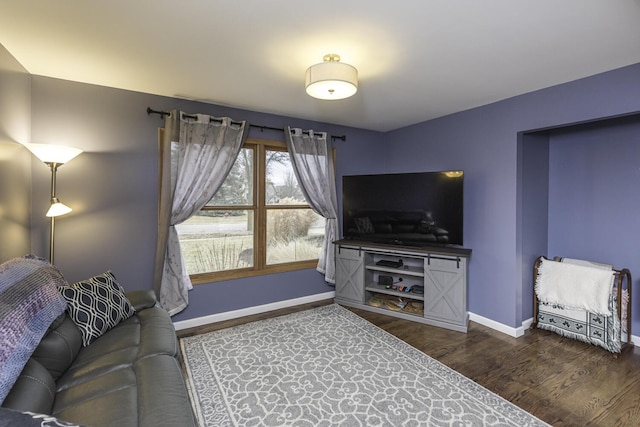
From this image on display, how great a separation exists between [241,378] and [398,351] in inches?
52.7

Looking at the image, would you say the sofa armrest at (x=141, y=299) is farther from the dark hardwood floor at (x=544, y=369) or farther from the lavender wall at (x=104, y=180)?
the dark hardwood floor at (x=544, y=369)

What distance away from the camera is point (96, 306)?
1.93m

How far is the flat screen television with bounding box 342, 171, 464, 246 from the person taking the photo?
3232 millimetres

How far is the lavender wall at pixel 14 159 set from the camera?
2004mm

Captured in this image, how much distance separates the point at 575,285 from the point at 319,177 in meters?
2.84

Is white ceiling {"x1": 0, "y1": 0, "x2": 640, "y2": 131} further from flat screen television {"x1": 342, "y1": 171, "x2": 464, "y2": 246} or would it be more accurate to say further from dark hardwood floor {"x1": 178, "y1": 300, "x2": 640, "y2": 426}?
dark hardwood floor {"x1": 178, "y1": 300, "x2": 640, "y2": 426}

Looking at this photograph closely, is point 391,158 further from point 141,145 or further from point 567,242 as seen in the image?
point 141,145

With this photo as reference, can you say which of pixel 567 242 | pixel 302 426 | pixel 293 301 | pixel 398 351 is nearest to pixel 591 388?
pixel 398 351

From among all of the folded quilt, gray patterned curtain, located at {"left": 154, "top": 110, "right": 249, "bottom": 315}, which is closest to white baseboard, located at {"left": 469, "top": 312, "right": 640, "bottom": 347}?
the folded quilt

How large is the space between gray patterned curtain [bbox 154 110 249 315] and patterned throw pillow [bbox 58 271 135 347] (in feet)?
2.43

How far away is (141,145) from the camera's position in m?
2.88

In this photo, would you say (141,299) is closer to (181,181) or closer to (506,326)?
(181,181)

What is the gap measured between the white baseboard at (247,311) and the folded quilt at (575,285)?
2366mm

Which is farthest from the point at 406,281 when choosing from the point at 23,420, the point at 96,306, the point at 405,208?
the point at 23,420
